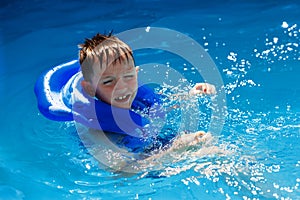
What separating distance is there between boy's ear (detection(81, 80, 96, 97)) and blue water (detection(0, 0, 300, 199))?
442mm

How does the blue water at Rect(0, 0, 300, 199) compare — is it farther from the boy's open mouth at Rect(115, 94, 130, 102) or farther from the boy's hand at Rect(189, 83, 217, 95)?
the boy's open mouth at Rect(115, 94, 130, 102)

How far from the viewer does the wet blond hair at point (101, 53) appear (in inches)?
98.7

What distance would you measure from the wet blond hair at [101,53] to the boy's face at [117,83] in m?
0.03

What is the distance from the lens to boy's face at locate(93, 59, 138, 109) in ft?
8.25

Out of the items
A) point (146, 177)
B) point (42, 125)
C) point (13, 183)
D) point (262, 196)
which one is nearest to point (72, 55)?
point (42, 125)

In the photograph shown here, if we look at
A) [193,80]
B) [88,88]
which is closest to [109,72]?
[88,88]

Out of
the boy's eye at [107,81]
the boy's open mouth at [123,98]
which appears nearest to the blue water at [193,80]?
the boy's open mouth at [123,98]

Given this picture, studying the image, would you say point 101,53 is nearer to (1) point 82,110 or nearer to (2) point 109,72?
(2) point 109,72

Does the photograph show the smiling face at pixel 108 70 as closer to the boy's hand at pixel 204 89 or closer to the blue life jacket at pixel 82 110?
Result: the blue life jacket at pixel 82 110

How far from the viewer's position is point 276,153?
2742 mm

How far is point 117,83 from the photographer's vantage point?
253cm

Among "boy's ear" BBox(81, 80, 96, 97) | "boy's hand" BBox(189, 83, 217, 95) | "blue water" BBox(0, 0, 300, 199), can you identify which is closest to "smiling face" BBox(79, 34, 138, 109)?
"boy's ear" BBox(81, 80, 96, 97)

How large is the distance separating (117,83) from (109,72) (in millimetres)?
69

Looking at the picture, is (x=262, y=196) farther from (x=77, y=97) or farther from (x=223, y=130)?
(x=77, y=97)
